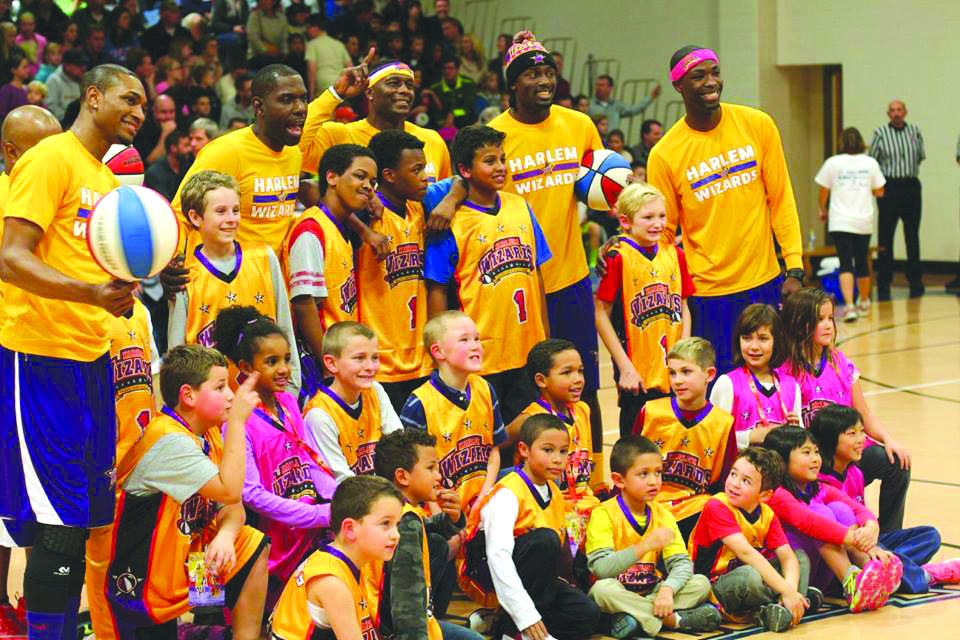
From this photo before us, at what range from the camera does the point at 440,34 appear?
699 inches

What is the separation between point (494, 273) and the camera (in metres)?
6.10

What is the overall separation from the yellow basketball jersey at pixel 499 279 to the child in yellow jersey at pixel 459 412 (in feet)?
1.48

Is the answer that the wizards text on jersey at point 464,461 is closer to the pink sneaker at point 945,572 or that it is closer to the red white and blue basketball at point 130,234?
the red white and blue basketball at point 130,234

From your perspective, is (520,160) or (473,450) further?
(520,160)

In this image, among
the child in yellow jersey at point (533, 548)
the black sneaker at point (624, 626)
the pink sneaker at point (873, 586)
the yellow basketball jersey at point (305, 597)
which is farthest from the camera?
the pink sneaker at point (873, 586)

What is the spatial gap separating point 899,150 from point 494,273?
9933mm

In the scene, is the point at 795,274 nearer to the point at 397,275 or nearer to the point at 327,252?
the point at 397,275

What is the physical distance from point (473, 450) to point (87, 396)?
1.78 metres

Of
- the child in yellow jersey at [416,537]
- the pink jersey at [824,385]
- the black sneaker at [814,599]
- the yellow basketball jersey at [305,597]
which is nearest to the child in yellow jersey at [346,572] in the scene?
the yellow basketball jersey at [305,597]

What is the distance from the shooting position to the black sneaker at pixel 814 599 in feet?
18.1

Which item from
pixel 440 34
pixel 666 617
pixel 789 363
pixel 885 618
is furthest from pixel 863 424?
pixel 440 34

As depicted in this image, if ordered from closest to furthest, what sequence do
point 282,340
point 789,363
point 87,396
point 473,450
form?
point 87,396, point 282,340, point 473,450, point 789,363

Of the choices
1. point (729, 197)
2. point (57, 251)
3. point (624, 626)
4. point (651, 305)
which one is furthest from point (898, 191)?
point (57, 251)

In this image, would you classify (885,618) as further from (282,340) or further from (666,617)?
(282,340)
